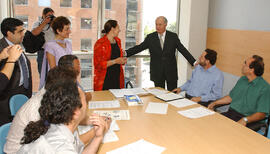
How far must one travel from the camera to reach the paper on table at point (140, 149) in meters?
1.64

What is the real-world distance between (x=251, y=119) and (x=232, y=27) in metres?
2.27

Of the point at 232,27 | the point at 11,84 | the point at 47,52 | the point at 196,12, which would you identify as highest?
the point at 196,12

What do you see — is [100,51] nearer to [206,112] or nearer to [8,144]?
[206,112]

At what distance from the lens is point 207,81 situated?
3.28m

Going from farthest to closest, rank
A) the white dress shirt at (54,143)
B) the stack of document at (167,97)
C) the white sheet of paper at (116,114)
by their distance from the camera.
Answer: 1. the stack of document at (167,97)
2. the white sheet of paper at (116,114)
3. the white dress shirt at (54,143)

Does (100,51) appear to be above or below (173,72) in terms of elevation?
above

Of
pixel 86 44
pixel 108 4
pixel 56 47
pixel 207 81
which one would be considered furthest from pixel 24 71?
pixel 108 4

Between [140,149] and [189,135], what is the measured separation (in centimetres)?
46

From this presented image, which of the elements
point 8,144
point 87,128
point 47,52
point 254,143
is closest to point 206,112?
point 254,143

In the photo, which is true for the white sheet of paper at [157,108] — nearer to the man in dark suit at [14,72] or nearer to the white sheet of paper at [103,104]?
the white sheet of paper at [103,104]

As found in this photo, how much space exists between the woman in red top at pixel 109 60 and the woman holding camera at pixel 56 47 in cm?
53

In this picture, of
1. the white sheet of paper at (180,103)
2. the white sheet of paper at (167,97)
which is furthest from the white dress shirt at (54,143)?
the white sheet of paper at (167,97)

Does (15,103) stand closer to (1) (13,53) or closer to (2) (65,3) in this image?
(1) (13,53)

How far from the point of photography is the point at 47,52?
309cm
